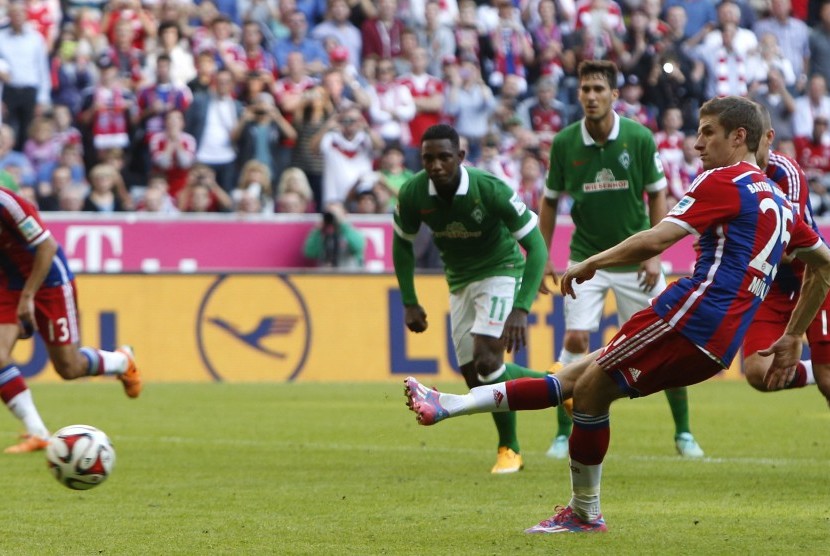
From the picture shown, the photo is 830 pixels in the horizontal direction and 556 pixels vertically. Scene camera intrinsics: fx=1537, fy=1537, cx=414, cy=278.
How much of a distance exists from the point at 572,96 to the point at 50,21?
25.1ft

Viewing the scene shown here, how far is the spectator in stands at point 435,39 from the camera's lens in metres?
22.7

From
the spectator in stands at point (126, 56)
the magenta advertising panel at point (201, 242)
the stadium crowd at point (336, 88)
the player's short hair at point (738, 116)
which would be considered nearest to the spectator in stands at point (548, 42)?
the stadium crowd at point (336, 88)

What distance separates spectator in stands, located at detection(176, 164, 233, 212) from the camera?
19.8 m

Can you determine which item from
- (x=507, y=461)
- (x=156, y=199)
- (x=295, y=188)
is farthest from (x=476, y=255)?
(x=295, y=188)

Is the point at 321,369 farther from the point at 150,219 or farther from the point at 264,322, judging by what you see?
the point at 150,219

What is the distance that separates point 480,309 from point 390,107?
1178 cm

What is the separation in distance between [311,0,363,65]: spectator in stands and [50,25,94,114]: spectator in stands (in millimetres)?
3549

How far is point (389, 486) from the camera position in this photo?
933 centimetres

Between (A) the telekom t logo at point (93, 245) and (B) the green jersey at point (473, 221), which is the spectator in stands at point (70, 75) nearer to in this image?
(A) the telekom t logo at point (93, 245)

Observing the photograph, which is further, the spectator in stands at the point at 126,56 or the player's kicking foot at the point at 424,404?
the spectator in stands at the point at 126,56

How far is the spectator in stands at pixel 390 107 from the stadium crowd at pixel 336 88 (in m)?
0.03

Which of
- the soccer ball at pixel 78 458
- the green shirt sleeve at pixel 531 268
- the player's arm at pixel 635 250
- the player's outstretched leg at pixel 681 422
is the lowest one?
the player's outstretched leg at pixel 681 422

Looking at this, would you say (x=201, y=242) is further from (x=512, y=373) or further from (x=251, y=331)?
(x=512, y=373)

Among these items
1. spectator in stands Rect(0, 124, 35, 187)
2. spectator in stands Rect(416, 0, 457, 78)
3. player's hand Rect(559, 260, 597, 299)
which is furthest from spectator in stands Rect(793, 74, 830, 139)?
player's hand Rect(559, 260, 597, 299)
